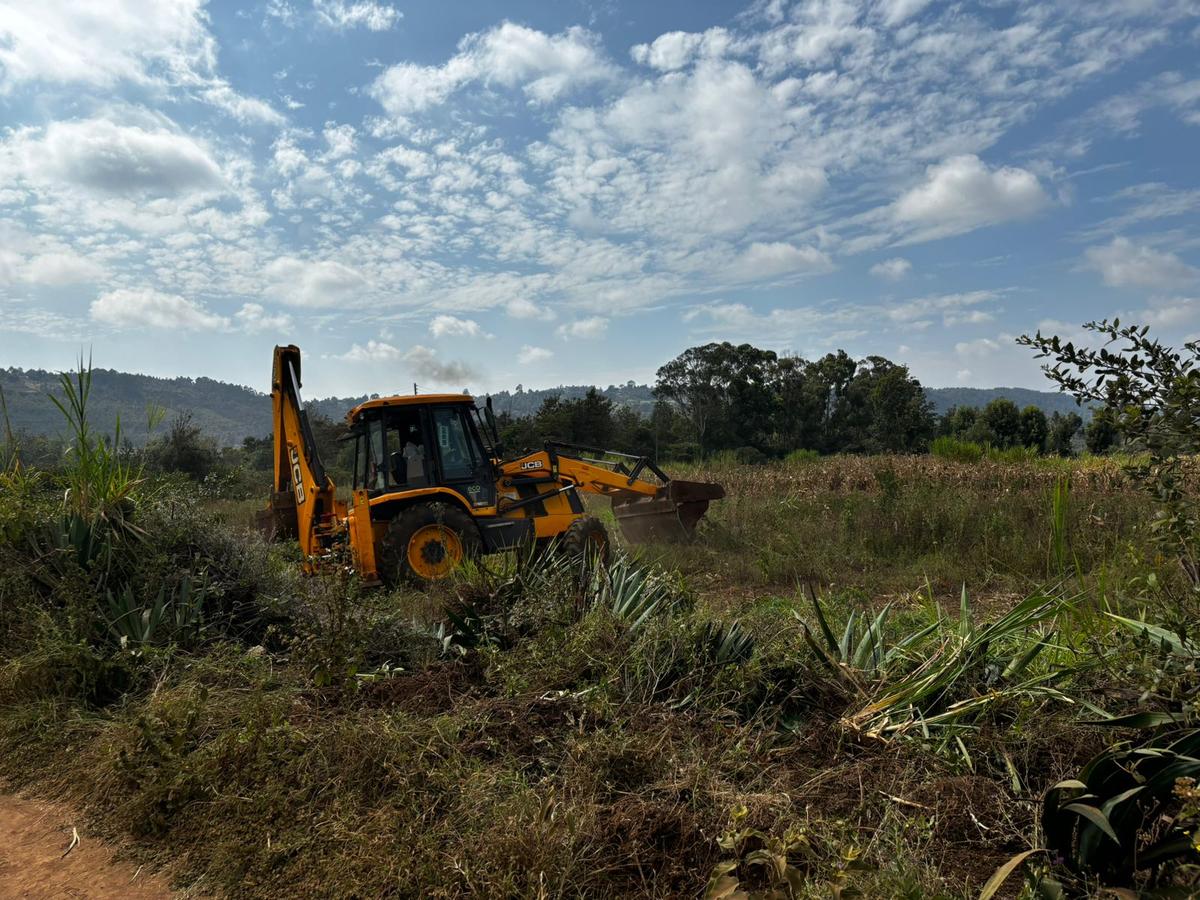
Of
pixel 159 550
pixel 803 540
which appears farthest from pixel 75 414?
pixel 803 540

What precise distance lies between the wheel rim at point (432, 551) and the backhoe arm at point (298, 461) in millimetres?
1084

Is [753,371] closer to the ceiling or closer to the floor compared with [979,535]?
closer to the ceiling

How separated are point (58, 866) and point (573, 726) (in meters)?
2.17

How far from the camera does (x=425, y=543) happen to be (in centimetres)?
893

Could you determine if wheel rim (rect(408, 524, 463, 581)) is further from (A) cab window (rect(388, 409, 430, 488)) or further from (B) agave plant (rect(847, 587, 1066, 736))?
(B) agave plant (rect(847, 587, 1066, 736))

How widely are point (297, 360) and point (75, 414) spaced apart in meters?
3.86

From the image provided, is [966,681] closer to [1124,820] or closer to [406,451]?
[1124,820]

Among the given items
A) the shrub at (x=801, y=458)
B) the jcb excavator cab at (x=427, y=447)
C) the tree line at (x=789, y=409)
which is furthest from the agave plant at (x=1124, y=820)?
the tree line at (x=789, y=409)

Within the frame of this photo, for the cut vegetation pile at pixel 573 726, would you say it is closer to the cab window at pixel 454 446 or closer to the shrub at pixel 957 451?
the cab window at pixel 454 446

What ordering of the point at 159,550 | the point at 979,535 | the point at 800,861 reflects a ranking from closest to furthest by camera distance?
the point at 800,861, the point at 159,550, the point at 979,535

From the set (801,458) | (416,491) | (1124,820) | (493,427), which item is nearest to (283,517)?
(416,491)

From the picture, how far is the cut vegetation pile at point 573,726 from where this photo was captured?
2.49 m

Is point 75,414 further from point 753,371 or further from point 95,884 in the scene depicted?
point 753,371

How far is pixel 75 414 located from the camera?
18.1 ft
